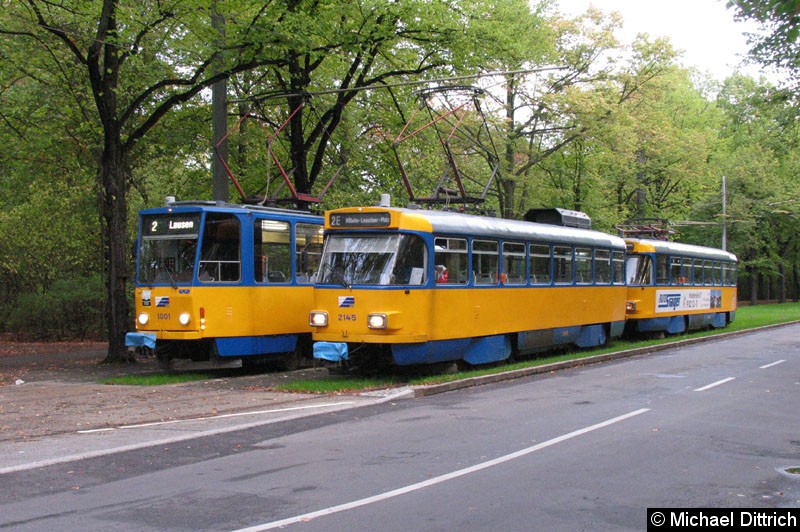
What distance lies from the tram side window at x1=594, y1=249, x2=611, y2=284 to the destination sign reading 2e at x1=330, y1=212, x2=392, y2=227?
998cm

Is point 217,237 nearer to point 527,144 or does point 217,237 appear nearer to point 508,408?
point 508,408

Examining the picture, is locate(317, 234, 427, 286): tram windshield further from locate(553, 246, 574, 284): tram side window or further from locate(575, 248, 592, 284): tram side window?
locate(575, 248, 592, 284): tram side window

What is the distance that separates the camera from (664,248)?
29.8 meters

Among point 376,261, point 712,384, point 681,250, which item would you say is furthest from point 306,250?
point 681,250

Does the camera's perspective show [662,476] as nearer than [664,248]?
Yes

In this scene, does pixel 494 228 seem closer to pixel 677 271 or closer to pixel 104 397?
pixel 104 397

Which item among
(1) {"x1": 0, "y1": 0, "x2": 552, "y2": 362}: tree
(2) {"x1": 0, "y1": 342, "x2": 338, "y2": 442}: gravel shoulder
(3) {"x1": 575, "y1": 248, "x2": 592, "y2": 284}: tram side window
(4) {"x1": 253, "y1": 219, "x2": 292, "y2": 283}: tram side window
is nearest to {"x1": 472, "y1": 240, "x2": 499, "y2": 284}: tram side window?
(2) {"x1": 0, "y1": 342, "x2": 338, "y2": 442}: gravel shoulder

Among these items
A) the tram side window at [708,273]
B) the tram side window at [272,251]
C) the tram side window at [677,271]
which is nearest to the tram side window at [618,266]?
the tram side window at [677,271]

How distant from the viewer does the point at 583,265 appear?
918 inches

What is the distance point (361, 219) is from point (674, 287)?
58.2 feet

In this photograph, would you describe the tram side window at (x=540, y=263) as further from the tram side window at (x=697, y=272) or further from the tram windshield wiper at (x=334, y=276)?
the tram side window at (x=697, y=272)

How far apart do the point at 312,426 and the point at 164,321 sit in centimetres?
671

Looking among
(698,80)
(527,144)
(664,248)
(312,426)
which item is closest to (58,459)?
(312,426)

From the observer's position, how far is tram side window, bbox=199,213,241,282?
677 inches
